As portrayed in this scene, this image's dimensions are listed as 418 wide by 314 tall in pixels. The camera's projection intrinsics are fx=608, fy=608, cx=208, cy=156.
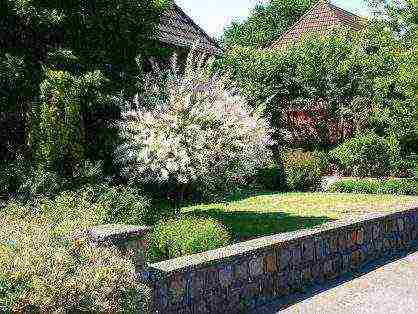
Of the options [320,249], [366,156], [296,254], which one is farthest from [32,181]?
[366,156]

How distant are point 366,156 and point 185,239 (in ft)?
44.7

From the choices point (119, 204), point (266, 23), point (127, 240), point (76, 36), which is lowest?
point (119, 204)

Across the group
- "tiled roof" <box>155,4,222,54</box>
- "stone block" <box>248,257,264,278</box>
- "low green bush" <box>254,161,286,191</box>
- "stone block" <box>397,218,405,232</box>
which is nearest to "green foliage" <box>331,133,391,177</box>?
"low green bush" <box>254,161,286,191</box>

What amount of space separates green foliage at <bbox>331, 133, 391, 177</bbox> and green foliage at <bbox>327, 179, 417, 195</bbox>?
1982 millimetres

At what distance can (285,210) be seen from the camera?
12.8 m

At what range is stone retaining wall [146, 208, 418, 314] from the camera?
553cm

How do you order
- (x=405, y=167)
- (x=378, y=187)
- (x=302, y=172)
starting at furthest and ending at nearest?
(x=405, y=167) → (x=302, y=172) → (x=378, y=187)

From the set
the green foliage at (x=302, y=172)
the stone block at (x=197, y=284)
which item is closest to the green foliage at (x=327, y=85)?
the green foliage at (x=302, y=172)

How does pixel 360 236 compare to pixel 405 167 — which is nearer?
pixel 360 236

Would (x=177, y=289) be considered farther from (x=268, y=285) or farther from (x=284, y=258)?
(x=284, y=258)

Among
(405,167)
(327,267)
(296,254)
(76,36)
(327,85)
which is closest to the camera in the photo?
(296,254)

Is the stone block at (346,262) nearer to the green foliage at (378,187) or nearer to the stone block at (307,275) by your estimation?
the stone block at (307,275)

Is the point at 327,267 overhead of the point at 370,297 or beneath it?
overhead

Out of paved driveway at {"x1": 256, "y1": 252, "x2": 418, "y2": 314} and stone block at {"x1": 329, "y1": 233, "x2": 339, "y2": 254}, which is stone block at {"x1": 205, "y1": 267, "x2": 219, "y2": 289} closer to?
paved driveway at {"x1": 256, "y1": 252, "x2": 418, "y2": 314}
